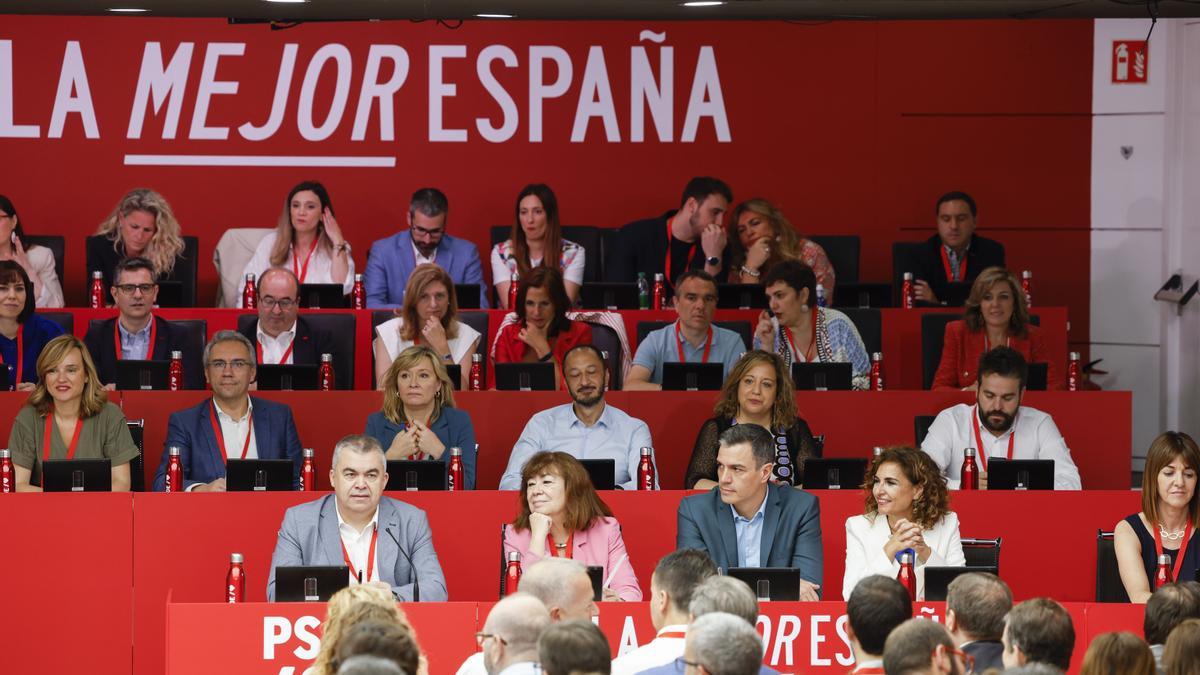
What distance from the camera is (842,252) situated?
428 inches

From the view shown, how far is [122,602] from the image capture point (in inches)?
268

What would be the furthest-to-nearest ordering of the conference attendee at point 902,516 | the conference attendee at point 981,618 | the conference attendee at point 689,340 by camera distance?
the conference attendee at point 689,340 → the conference attendee at point 902,516 → the conference attendee at point 981,618

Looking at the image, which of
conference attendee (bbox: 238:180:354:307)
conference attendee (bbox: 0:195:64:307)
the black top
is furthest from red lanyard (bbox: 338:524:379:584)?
conference attendee (bbox: 0:195:64:307)

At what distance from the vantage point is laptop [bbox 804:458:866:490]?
7.15 meters

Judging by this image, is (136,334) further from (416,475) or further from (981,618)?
(981,618)

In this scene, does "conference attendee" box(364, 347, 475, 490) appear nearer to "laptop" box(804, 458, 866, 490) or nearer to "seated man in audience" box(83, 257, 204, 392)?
"laptop" box(804, 458, 866, 490)

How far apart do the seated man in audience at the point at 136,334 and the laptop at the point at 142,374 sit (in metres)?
0.55

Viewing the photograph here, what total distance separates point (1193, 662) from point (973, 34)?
300 inches

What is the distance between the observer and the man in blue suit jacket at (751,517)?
6.59 m

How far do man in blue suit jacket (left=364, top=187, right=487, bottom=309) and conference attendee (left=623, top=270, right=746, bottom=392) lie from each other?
5.12 feet

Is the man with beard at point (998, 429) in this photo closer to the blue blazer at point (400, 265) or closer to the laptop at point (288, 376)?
the laptop at point (288, 376)

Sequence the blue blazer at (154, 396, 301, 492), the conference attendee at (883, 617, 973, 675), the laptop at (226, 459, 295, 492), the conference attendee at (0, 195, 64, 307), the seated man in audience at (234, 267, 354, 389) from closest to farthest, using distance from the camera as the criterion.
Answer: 1. the conference attendee at (883, 617, 973, 675)
2. the laptop at (226, 459, 295, 492)
3. the blue blazer at (154, 396, 301, 492)
4. the seated man in audience at (234, 267, 354, 389)
5. the conference attendee at (0, 195, 64, 307)

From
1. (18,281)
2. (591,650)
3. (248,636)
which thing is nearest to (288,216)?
(18,281)

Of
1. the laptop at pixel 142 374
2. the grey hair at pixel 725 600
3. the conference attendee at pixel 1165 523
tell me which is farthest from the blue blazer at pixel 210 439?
the conference attendee at pixel 1165 523
